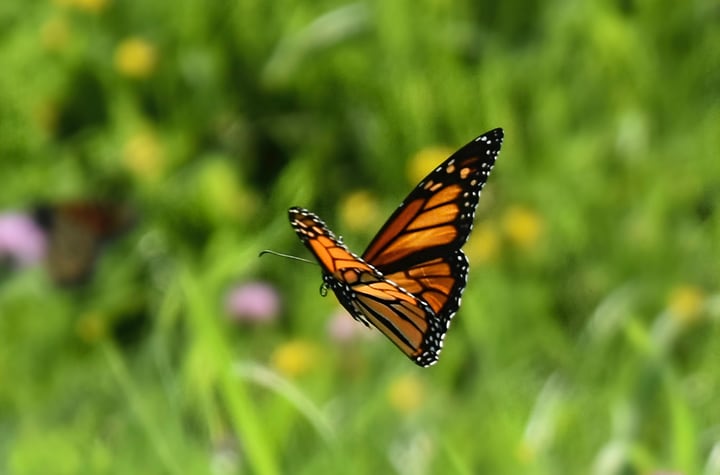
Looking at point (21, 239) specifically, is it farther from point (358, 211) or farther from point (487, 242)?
point (487, 242)

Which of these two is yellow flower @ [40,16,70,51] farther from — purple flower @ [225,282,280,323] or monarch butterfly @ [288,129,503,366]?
monarch butterfly @ [288,129,503,366]

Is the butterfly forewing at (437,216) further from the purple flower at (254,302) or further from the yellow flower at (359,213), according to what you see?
the purple flower at (254,302)

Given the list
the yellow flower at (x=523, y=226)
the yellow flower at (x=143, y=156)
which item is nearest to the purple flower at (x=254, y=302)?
the yellow flower at (x=523, y=226)

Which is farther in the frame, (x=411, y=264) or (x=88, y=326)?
(x=88, y=326)

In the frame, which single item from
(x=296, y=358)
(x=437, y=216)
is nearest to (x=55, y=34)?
(x=296, y=358)

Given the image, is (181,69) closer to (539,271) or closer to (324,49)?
(324,49)

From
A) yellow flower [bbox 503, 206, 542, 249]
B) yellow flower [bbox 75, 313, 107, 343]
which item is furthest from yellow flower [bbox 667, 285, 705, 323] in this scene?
yellow flower [bbox 75, 313, 107, 343]
